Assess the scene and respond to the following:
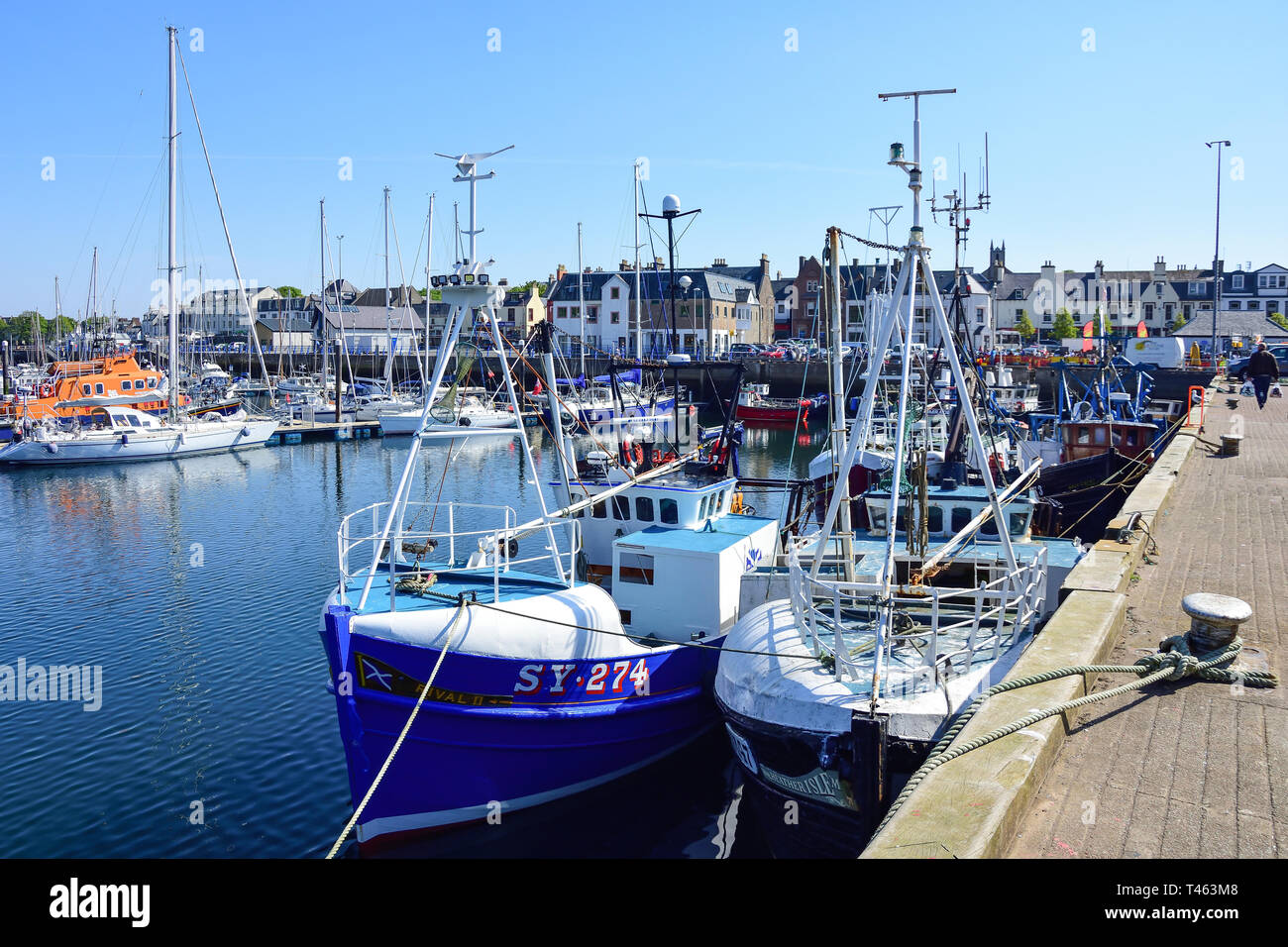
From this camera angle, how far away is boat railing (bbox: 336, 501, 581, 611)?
12.6 metres

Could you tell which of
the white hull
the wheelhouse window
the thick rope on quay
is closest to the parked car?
the wheelhouse window

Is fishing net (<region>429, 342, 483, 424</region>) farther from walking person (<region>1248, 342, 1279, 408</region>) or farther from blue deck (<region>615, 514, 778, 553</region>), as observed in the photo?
walking person (<region>1248, 342, 1279, 408</region>)

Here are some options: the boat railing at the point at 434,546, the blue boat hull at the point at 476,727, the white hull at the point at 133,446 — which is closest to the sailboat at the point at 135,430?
the white hull at the point at 133,446

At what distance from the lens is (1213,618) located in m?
9.29

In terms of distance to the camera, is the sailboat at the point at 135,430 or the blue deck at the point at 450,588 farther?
the sailboat at the point at 135,430

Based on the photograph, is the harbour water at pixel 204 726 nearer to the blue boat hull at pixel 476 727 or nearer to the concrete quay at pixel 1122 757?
the blue boat hull at pixel 476 727

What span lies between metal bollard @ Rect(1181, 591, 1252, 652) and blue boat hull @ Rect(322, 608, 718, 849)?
6896mm

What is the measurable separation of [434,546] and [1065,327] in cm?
8919

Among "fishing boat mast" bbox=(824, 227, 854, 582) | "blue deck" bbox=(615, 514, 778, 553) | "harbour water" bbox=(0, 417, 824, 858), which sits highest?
"fishing boat mast" bbox=(824, 227, 854, 582)

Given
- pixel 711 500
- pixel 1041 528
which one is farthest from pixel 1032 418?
pixel 711 500

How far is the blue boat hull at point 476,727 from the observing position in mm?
11805

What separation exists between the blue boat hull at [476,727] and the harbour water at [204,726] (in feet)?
1.79

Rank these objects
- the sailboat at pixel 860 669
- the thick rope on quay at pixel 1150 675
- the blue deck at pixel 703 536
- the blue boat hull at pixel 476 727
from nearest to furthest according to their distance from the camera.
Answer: the thick rope on quay at pixel 1150 675, the sailboat at pixel 860 669, the blue boat hull at pixel 476 727, the blue deck at pixel 703 536
